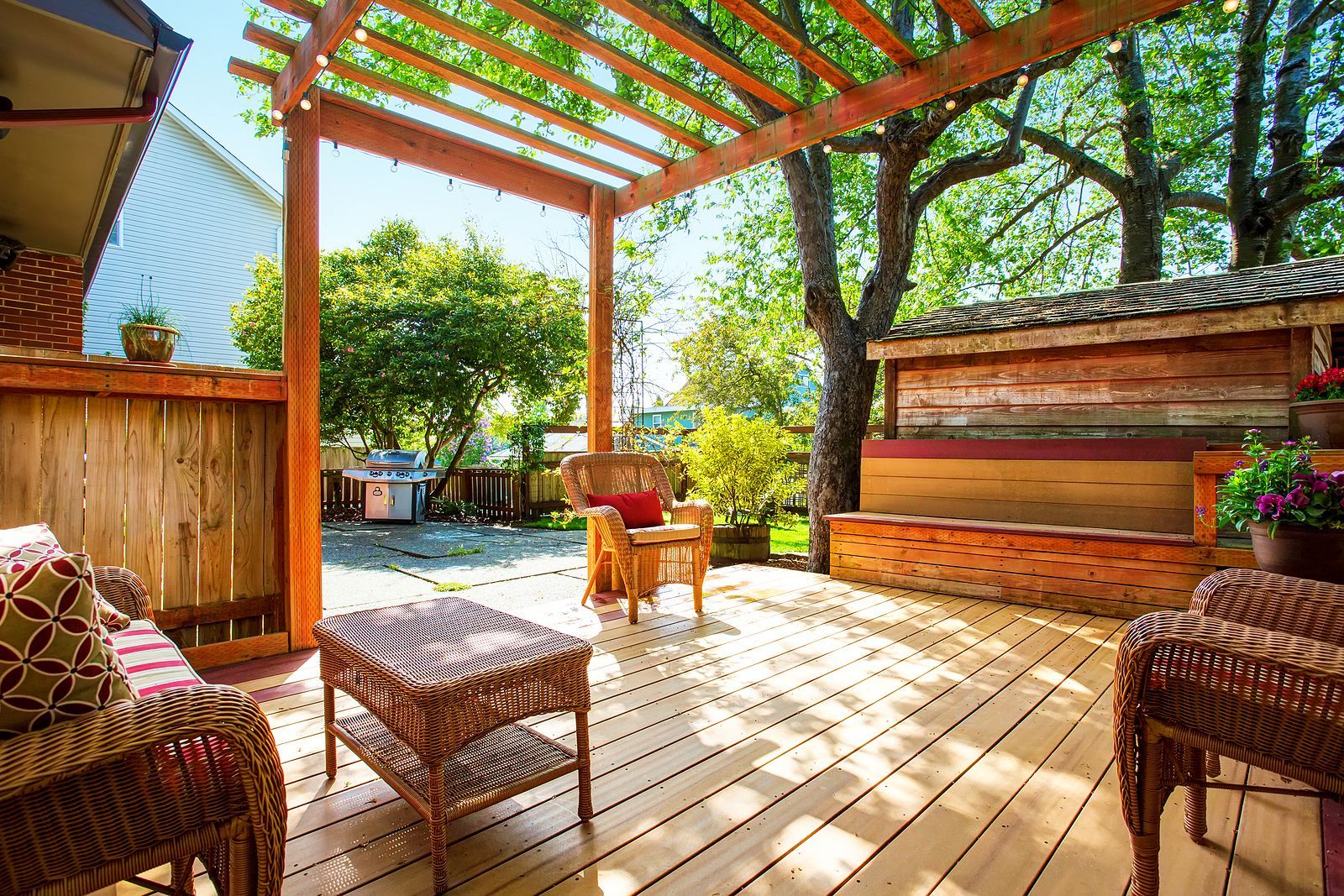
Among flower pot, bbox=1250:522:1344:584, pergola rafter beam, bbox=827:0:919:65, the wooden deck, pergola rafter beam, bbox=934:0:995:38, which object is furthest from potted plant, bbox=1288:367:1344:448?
pergola rafter beam, bbox=827:0:919:65

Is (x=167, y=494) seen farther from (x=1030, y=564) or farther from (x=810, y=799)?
(x=1030, y=564)

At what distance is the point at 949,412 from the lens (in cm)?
546

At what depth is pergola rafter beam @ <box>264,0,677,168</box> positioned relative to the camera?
2.95m

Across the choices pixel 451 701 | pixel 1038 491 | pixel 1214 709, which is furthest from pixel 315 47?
pixel 1038 491

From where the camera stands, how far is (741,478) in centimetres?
641

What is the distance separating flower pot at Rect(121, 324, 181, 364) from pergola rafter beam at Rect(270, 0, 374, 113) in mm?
1239

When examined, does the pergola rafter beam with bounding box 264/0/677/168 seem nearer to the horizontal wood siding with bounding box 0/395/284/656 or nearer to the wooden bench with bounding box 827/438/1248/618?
the horizontal wood siding with bounding box 0/395/284/656

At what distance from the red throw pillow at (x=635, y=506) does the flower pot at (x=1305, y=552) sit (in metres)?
2.98

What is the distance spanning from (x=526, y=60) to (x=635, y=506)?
251cm

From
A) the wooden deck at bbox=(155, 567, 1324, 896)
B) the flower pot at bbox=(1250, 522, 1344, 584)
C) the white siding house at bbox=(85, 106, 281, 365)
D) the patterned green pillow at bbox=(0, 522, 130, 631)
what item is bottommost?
the wooden deck at bbox=(155, 567, 1324, 896)

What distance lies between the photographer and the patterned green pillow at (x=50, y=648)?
1029 mm

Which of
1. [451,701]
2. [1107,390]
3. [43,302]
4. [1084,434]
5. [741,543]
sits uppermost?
[43,302]

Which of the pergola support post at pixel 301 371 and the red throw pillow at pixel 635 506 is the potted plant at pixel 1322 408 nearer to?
the red throw pillow at pixel 635 506

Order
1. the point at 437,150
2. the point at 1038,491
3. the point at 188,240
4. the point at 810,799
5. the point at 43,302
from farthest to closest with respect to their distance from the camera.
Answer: the point at 188,240 < the point at 43,302 < the point at 1038,491 < the point at 437,150 < the point at 810,799
